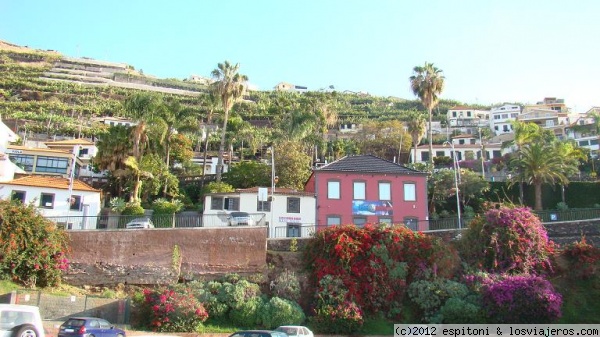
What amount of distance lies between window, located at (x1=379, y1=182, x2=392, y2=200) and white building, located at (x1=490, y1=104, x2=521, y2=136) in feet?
273

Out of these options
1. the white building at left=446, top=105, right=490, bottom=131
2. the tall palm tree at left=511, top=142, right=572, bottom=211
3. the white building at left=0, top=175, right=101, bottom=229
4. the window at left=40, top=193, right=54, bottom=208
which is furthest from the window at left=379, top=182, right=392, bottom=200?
the white building at left=446, top=105, right=490, bottom=131

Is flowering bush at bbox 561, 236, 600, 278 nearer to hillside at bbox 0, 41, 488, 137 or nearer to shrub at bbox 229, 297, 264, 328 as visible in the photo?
shrub at bbox 229, 297, 264, 328

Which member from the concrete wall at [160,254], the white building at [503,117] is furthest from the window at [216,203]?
the white building at [503,117]

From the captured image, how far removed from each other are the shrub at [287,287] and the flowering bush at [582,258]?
52.6 ft

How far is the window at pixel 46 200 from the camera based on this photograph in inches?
1647

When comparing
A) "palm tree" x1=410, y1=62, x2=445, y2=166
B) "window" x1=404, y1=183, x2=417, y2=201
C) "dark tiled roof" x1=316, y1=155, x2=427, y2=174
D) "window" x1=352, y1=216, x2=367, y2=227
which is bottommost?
"window" x1=352, y1=216, x2=367, y2=227

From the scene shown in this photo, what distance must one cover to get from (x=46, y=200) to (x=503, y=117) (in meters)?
107

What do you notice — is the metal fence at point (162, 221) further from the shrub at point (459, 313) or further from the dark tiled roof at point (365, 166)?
the shrub at point (459, 313)

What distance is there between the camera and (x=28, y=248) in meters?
28.9

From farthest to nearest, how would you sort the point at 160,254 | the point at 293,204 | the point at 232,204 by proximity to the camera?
the point at 232,204 → the point at 293,204 → the point at 160,254

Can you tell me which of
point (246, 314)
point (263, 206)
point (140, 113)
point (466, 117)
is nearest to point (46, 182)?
point (140, 113)

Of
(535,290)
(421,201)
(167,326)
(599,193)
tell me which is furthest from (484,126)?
(167,326)

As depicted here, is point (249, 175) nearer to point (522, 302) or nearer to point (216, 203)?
point (216, 203)

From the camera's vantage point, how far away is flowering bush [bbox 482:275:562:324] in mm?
28141
